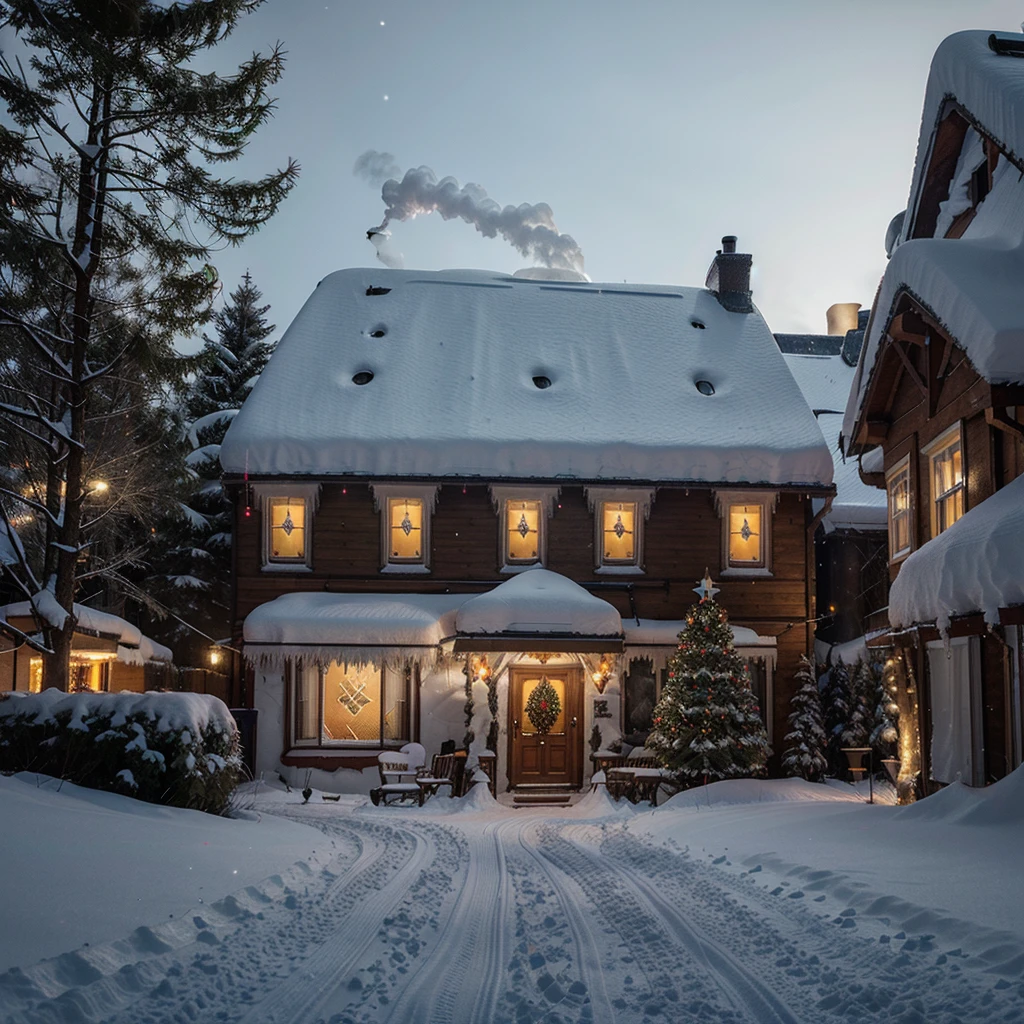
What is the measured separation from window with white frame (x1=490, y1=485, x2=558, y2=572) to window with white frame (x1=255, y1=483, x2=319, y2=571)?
151 inches

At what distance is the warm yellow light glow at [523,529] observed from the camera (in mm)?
23328

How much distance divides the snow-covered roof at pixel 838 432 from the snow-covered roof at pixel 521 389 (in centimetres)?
244

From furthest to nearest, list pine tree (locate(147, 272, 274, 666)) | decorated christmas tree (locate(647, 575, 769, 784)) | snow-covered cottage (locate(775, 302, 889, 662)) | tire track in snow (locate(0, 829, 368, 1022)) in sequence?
pine tree (locate(147, 272, 274, 666)), snow-covered cottage (locate(775, 302, 889, 662)), decorated christmas tree (locate(647, 575, 769, 784)), tire track in snow (locate(0, 829, 368, 1022))

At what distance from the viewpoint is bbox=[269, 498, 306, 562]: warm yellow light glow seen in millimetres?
23203

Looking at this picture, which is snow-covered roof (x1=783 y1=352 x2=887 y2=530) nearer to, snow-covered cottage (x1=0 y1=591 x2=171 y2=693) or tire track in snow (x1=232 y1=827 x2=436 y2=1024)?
tire track in snow (x1=232 y1=827 x2=436 y2=1024)

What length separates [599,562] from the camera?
2345 cm

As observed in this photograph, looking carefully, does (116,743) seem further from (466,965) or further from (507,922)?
(466,965)

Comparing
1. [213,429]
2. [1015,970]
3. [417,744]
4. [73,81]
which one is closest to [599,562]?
[417,744]

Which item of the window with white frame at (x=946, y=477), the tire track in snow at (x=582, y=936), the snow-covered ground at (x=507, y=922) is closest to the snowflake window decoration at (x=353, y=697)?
the snow-covered ground at (x=507, y=922)

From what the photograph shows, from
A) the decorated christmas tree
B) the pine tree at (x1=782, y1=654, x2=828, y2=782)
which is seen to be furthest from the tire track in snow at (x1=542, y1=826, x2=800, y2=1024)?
the pine tree at (x1=782, y1=654, x2=828, y2=782)

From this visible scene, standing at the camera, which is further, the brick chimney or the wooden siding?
the brick chimney

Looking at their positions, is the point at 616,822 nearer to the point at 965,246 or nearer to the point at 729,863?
the point at 729,863

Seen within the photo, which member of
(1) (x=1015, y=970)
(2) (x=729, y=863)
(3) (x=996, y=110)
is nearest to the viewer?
(1) (x=1015, y=970)

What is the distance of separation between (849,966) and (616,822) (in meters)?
10.0
